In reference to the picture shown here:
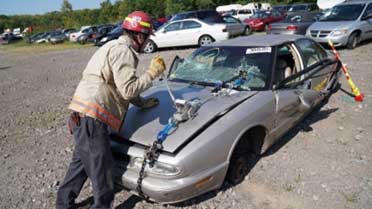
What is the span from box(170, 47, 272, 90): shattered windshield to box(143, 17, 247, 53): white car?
9.24 metres

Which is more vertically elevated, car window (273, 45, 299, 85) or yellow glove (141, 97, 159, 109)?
car window (273, 45, 299, 85)

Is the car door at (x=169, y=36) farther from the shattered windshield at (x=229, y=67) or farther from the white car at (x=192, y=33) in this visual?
the shattered windshield at (x=229, y=67)

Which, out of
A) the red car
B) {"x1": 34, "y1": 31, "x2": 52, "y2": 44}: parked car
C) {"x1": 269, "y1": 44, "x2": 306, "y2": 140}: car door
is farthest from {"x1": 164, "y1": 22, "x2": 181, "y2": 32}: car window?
{"x1": 34, "y1": 31, "x2": 52, "y2": 44}: parked car

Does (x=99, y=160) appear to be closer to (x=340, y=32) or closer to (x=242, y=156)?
(x=242, y=156)

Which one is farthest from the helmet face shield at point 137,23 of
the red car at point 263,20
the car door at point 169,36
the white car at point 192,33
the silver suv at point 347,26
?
the red car at point 263,20

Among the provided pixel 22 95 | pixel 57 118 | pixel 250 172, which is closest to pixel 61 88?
pixel 22 95

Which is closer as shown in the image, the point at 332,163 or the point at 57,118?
the point at 332,163

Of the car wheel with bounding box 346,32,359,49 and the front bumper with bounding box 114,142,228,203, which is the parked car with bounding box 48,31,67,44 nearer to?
the car wheel with bounding box 346,32,359,49

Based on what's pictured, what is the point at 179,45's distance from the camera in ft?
46.8

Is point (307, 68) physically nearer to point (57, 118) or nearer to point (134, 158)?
point (134, 158)

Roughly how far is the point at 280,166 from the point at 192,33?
1090cm

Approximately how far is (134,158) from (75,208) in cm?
94

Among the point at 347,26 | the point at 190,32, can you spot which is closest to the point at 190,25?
the point at 190,32

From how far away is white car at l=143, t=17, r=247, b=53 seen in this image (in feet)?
44.0
